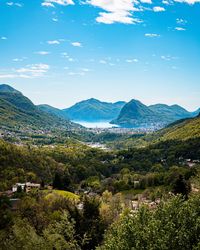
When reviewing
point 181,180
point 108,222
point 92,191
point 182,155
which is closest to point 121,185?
point 92,191

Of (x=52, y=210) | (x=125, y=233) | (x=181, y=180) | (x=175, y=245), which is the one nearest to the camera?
(x=175, y=245)

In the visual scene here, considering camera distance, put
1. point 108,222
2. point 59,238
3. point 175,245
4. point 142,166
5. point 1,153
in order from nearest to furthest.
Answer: point 175,245 < point 59,238 < point 108,222 < point 1,153 < point 142,166

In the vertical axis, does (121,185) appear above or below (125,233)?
below

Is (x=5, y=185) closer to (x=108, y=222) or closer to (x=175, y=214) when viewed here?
(x=108, y=222)

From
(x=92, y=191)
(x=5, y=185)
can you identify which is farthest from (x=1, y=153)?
(x=92, y=191)

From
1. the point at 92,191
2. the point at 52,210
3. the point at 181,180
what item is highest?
the point at 181,180

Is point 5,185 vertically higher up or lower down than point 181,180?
lower down

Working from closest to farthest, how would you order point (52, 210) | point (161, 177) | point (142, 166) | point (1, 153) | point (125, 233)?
1. point (125, 233)
2. point (52, 210)
3. point (161, 177)
4. point (1, 153)
5. point (142, 166)

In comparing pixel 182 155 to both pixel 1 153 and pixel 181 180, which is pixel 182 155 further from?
pixel 181 180

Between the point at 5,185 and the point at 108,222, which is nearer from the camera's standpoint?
the point at 108,222
